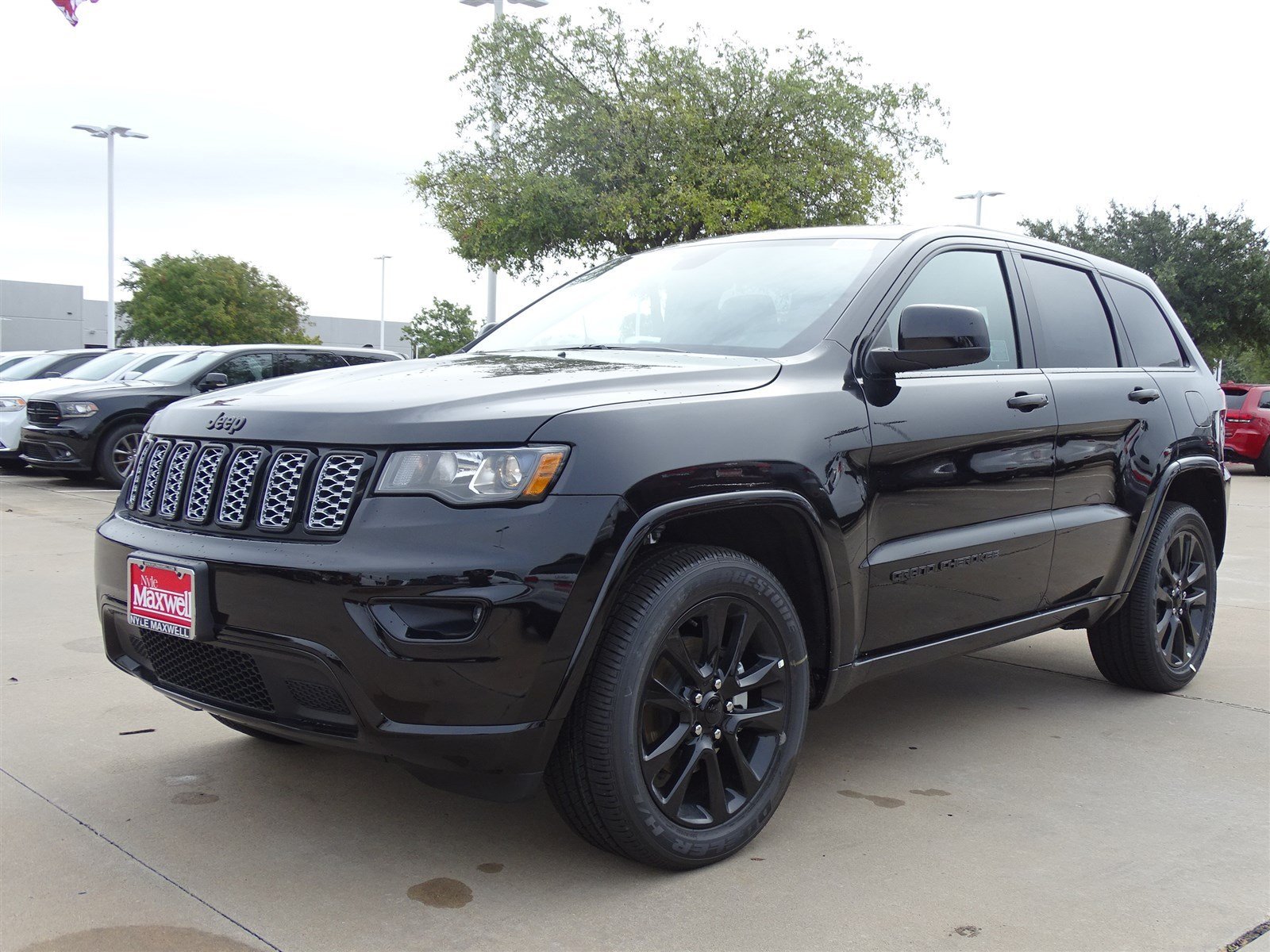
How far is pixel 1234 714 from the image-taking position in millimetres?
4797

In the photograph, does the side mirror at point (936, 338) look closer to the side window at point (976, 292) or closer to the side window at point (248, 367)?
the side window at point (976, 292)

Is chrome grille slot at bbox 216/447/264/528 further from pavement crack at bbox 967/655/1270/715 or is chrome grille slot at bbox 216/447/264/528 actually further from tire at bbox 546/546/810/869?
pavement crack at bbox 967/655/1270/715

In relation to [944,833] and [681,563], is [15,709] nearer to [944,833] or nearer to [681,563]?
[681,563]

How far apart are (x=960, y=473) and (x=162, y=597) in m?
2.33

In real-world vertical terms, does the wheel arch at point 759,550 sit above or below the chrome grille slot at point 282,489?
below

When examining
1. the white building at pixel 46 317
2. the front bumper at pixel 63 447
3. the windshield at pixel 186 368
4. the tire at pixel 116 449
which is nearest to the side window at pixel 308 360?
the windshield at pixel 186 368

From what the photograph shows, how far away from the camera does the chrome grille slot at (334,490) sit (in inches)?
109

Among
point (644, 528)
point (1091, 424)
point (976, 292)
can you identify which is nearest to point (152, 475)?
point (644, 528)

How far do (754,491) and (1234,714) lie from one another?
281cm

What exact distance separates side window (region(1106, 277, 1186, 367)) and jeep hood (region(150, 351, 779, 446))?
7.37 ft

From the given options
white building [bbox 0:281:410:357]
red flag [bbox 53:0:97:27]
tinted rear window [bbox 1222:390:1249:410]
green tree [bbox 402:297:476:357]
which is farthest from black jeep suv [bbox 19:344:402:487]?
white building [bbox 0:281:410:357]

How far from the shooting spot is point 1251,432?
19766 mm

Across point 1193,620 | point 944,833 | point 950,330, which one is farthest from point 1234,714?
point 950,330

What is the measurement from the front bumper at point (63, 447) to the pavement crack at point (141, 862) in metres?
9.91
